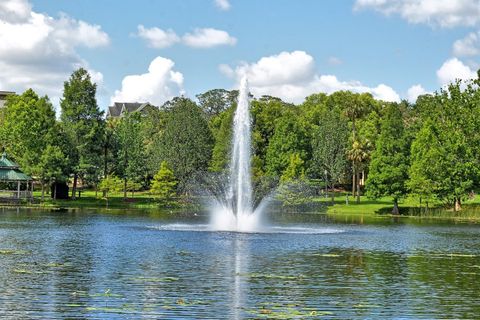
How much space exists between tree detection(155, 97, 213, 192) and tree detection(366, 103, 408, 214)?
29501mm

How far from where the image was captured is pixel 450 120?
106062 mm

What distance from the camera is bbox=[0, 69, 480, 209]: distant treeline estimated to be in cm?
10075

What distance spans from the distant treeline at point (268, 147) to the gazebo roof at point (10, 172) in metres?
1.04

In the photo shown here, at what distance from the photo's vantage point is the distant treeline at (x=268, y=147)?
10075 cm

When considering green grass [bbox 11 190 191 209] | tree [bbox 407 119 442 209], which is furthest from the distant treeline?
green grass [bbox 11 190 191 209]

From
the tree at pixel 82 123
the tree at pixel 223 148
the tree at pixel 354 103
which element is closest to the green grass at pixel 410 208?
the tree at pixel 223 148

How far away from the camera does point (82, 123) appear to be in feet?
365

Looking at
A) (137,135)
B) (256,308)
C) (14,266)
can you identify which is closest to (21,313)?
(256,308)

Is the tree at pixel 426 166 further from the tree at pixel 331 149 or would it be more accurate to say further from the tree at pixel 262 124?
the tree at pixel 262 124

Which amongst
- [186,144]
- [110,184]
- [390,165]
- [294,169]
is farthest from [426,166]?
[110,184]

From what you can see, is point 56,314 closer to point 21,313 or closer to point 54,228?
point 21,313

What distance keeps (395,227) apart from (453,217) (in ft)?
86.1

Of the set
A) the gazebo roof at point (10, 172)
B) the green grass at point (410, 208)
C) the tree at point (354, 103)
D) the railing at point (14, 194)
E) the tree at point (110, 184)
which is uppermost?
the tree at point (354, 103)

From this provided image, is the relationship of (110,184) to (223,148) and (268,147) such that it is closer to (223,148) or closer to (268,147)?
(223,148)
